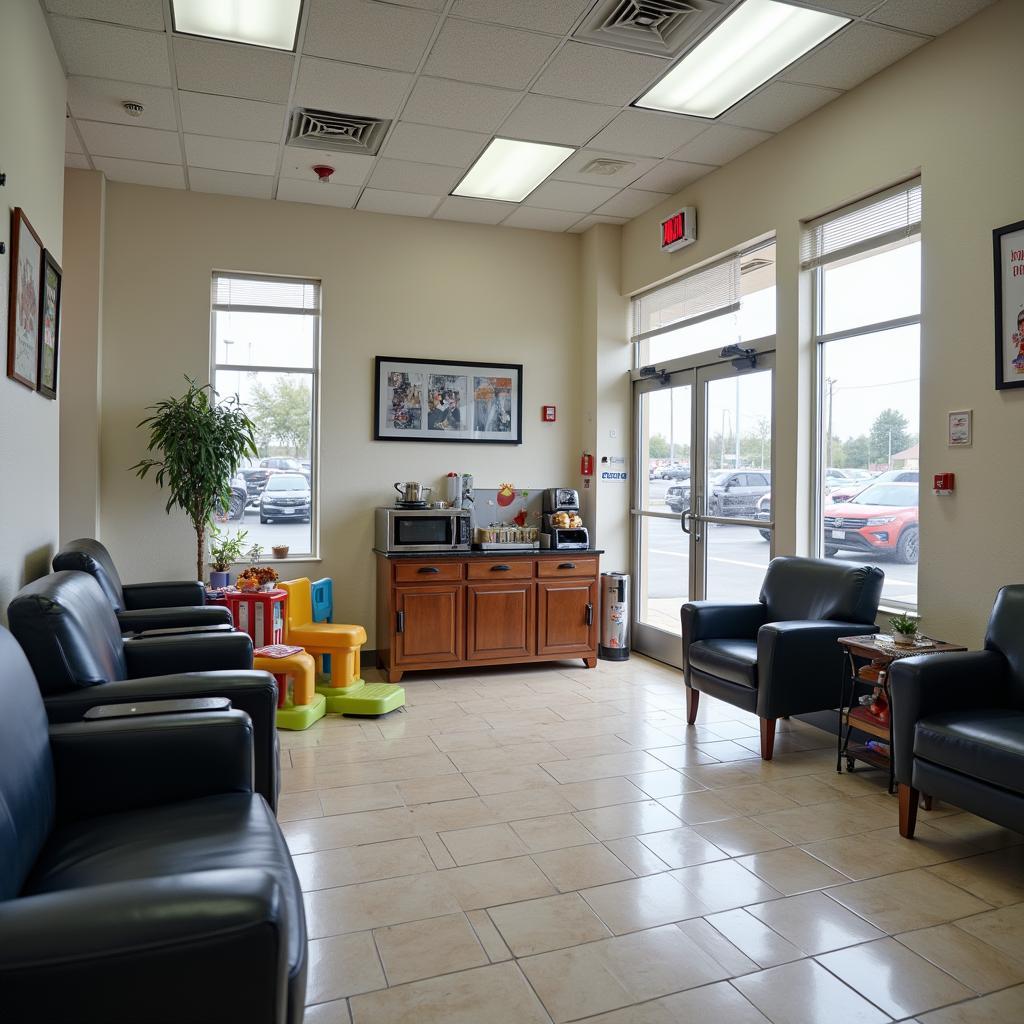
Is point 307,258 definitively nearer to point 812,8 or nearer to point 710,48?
point 710,48

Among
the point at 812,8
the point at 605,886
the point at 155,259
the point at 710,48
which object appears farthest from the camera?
the point at 155,259

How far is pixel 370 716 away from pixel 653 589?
2.66 meters

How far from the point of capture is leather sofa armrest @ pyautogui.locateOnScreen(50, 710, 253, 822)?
6.73 feet

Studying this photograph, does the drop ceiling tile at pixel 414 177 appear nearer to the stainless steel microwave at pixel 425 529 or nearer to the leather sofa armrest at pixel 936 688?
the stainless steel microwave at pixel 425 529

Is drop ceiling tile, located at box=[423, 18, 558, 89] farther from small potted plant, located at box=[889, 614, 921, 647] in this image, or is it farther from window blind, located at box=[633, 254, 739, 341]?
small potted plant, located at box=[889, 614, 921, 647]

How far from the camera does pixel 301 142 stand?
16.1 feet

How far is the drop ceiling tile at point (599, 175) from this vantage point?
16.8 feet

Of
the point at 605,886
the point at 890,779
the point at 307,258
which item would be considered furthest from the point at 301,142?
the point at 890,779

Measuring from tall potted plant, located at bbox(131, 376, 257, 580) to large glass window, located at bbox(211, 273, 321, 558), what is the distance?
38 centimetres

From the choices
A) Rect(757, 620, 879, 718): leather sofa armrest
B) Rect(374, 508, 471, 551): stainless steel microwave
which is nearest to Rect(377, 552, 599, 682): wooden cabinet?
Rect(374, 508, 471, 551): stainless steel microwave

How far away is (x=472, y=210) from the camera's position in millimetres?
6156

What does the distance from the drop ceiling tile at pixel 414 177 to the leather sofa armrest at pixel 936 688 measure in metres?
4.18

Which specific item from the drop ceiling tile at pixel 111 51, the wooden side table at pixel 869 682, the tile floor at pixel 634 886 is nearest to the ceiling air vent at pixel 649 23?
the drop ceiling tile at pixel 111 51

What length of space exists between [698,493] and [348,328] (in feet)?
9.63
